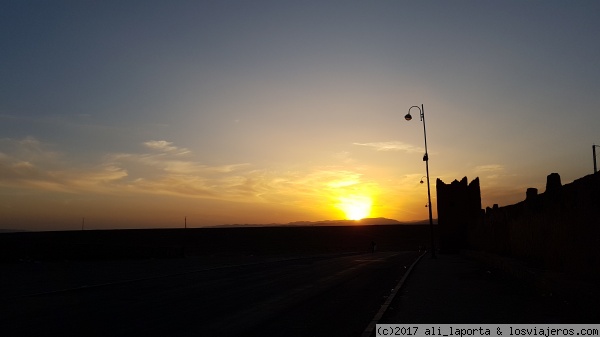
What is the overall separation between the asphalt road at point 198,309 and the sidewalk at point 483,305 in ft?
2.88

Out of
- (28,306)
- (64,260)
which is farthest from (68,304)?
(64,260)

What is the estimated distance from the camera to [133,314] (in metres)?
12.5

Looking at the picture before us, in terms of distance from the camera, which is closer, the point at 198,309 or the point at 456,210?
the point at 198,309

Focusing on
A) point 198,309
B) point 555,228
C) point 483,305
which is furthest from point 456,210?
point 198,309

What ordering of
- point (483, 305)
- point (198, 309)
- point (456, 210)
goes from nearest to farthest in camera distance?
point (483, 305)
point (198, 309)
point (456, 210)

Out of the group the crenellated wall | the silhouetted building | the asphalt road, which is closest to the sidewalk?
the asphalt road

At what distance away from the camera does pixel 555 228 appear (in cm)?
1544

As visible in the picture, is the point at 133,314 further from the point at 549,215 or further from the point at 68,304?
the point at 549,215

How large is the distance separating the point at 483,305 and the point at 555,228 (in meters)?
4.64

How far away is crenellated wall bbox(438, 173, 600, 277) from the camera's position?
488 inches

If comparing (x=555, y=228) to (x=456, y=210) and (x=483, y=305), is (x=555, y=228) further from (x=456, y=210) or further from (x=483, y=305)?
(x=456, y=210)

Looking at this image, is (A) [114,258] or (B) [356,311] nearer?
(B) [356,311]

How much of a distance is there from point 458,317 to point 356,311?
2.61 meters

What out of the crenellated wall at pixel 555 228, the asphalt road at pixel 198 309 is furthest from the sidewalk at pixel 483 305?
the crenellated wall at pixel 555 228
